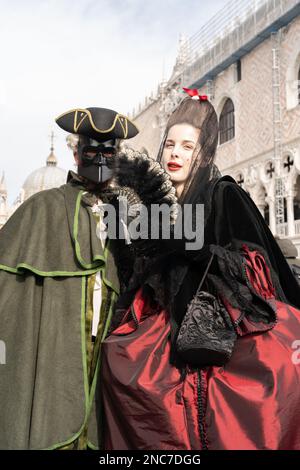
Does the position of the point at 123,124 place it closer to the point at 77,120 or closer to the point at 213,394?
the point at 77,120

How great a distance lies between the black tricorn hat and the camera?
229 cm

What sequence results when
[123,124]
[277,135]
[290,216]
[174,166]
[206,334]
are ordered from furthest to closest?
[277,135] < [290,216] < [123,124] < [174,166] < [206,334]

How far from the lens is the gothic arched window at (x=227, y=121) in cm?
1614

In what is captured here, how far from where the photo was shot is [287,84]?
1335 cm

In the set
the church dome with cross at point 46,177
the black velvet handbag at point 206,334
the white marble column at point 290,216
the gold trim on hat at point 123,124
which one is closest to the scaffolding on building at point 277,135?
the white marble column at point 290,216

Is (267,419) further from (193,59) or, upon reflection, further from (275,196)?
(193,59)

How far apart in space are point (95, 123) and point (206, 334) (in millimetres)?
1185

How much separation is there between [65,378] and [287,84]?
43.0 ft

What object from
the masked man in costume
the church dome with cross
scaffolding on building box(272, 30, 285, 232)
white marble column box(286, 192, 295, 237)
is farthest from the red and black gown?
the church dome with cross

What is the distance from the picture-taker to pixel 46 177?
39.2 m

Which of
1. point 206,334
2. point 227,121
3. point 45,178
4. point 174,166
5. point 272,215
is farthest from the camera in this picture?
point 45,178

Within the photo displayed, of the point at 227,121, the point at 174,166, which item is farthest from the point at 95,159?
the point at 227,121

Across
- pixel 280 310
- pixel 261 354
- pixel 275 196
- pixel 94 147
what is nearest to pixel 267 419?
pixel 261 354

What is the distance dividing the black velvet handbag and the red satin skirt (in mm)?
47
